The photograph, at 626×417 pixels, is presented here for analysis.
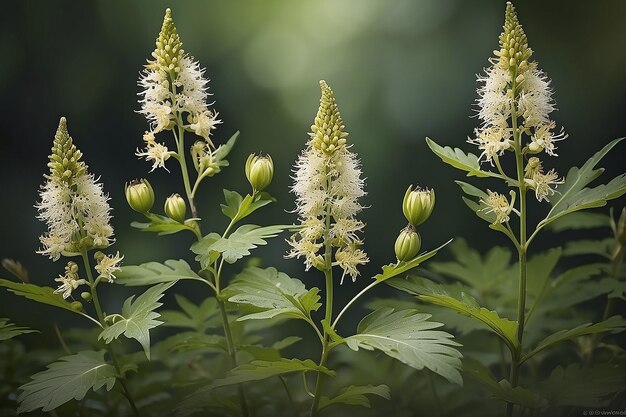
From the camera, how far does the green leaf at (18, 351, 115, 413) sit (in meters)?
0.86

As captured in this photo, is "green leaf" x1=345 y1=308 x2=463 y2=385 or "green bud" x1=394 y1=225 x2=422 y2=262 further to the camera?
"green bud" x1=394 y1=225 x2=422 y2=262

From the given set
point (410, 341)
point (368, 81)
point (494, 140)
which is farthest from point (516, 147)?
point (368, 81)

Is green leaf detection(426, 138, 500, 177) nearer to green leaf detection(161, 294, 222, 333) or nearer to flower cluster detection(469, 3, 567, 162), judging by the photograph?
flower cluster detection(469, 3, 567, 162)

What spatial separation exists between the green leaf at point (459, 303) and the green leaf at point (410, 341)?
0.08 feet

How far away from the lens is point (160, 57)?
0.97 m

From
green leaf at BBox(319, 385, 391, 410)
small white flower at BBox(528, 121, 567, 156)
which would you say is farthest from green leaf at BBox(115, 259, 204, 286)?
small white flower at BBox(528, 121, 567, 156)

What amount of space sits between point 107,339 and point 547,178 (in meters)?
0.54

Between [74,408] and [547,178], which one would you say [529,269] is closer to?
[547,178]

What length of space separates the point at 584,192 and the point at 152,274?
537mm

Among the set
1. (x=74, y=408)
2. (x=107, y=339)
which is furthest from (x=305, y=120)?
(x=107, y=339)

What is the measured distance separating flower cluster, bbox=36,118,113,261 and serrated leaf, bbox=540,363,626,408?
58cm

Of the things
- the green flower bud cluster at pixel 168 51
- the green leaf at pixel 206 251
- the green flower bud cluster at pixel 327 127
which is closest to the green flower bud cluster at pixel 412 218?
the green flower bud cluster at pixel 327 127

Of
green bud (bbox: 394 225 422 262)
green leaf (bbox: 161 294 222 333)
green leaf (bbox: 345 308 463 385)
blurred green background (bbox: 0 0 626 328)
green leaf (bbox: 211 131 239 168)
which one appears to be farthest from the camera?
blurred green background (bbox: 0 0 626 328)

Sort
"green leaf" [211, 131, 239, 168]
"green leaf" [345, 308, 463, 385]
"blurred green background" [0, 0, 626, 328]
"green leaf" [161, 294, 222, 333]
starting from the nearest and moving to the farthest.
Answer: "green leaf" [345, 308, 463, 385], "green leaf" [211, 131, 239, 168], "green leaf" [161, 294, 222, 333], "blurred green background" [0, 0, 626, 328]
